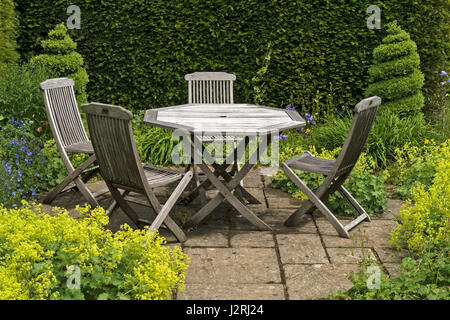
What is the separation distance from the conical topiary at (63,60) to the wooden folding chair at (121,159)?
9.70ft

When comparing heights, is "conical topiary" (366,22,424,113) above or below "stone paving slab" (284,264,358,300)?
above

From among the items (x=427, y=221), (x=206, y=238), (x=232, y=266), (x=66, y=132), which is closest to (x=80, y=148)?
(x=66, y=132)

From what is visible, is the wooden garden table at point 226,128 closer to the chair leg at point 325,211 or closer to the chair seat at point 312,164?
the chair seat at point 312,164

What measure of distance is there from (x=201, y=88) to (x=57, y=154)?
1674 millimetres

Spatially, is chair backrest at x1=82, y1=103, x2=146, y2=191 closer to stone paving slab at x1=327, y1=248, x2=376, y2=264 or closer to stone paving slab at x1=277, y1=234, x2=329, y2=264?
stone paving slab at x1=277, y1=234, x2=329, y2=264

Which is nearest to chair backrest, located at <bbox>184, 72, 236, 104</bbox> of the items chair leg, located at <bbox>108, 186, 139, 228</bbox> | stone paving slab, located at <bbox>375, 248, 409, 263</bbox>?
chair leg, located at <bbox>108, 186, 139, 228</bbox>

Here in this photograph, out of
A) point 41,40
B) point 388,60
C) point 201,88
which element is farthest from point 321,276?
point 41,40

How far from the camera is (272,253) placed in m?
4.63

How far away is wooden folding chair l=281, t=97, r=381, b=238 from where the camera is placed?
479cm

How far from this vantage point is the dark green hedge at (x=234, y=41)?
26.4ft

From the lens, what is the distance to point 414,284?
380 cm

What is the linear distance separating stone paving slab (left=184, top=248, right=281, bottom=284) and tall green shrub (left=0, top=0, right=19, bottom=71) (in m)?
4.34

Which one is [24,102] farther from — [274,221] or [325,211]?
[325,211]
